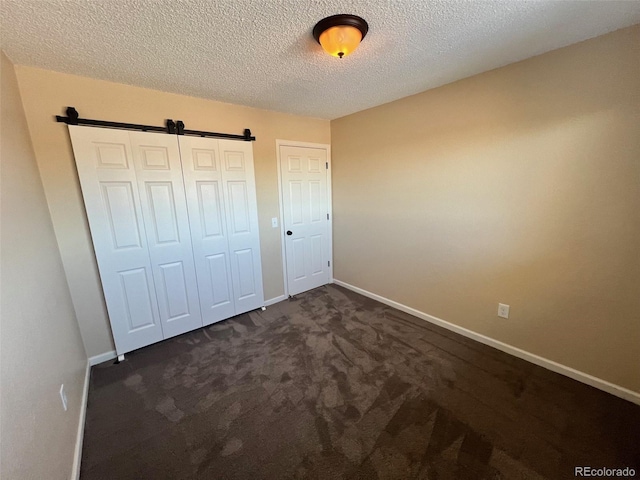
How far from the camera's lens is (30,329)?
1197 mm

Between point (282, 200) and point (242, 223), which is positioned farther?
point (282, 200)

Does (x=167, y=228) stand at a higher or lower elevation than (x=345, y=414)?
higher

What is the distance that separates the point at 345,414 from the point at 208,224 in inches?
84.3

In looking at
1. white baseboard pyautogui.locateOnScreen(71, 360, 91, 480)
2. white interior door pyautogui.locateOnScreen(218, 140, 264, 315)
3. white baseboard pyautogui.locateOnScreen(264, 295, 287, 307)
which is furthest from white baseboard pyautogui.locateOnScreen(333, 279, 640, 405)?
white baseboard pyautogui.locateOnScreen(71, 360, 91, 480)

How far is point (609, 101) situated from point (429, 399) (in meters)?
2.29

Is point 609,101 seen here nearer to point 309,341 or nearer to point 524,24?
point 524,24

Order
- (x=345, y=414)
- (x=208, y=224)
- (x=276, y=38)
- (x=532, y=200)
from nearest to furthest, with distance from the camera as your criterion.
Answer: (x=276, y=38), (x=345, y=414), (x=532, y=200), (x=208, y=224)

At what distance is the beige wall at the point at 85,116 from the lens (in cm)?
188

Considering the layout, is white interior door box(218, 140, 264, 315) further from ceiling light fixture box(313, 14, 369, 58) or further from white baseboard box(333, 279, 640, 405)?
white baseboard box(333, 279, 640, 405)

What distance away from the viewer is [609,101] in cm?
163

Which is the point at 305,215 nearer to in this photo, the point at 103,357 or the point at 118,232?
the point at 118,232

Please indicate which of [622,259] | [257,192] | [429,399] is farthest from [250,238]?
[622,259]

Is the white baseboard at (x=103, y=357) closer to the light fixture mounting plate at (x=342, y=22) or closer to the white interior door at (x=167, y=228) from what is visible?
the white interior door at (x=167, y=228)

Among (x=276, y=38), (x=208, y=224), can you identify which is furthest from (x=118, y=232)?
(x=276, y=38)
